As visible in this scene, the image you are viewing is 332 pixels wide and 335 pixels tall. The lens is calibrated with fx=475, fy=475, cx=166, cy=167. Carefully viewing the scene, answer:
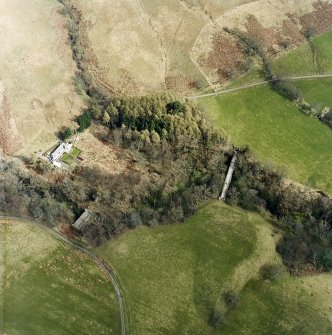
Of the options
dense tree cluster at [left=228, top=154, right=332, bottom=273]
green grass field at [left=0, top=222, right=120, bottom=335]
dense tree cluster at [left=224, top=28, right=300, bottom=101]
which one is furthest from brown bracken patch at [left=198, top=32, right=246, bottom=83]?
green grass field at [left=0, top=222, right=120, bottom=335]

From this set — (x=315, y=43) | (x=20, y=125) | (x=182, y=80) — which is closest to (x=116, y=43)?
(x=182, y=80)

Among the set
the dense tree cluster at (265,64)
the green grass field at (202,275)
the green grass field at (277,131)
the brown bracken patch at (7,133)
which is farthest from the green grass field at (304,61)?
the brown bracken patch at (7,133)

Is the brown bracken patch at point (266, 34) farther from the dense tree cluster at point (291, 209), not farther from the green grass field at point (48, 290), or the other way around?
the green grass field at point (48, 290)

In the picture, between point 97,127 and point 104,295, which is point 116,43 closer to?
point 97,127

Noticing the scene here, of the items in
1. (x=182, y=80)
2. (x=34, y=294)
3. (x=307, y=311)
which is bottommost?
(x=34, y=294)

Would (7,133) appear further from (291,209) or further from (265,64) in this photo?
(265,64)

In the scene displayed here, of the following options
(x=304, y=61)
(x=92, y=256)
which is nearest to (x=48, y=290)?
(x=92, y=256)
